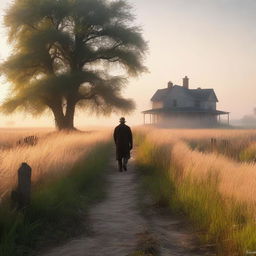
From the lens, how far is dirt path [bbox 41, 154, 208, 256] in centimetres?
576

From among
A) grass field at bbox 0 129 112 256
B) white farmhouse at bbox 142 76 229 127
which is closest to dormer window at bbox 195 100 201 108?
white farmhouse at bbox 142 76 229 127

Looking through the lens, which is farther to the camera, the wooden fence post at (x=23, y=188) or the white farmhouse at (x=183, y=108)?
the white farmhouse at (x=183, y=108)

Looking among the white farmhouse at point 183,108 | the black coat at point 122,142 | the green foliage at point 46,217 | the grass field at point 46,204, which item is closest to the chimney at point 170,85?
the white farmhouse at point 183,108

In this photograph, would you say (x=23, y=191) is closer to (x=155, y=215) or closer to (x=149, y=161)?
(x=155, y=215)

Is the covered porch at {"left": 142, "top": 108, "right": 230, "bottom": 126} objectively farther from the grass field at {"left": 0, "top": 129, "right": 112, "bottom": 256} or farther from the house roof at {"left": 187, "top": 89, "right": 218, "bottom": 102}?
the grass field at {"left": 0, "top": 129, "right": 112, "bottom": 256}

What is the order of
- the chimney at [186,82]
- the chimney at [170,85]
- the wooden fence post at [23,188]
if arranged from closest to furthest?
the wooden fence post at [23,188] < the chimney at [170,85] < the chimney at [186,82]

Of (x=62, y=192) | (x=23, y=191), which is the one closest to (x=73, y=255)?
(x=23, y=191)

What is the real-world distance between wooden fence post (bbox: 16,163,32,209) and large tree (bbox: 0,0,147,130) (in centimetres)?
2435

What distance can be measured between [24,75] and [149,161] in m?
22.4

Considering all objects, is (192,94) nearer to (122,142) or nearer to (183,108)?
(183,108)

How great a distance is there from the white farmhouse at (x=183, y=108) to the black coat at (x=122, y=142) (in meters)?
45.3

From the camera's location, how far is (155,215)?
8055mm

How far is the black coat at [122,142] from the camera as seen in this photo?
14914mm

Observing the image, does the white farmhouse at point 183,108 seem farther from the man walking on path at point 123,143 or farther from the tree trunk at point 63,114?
the man walking on path at point 123,143
